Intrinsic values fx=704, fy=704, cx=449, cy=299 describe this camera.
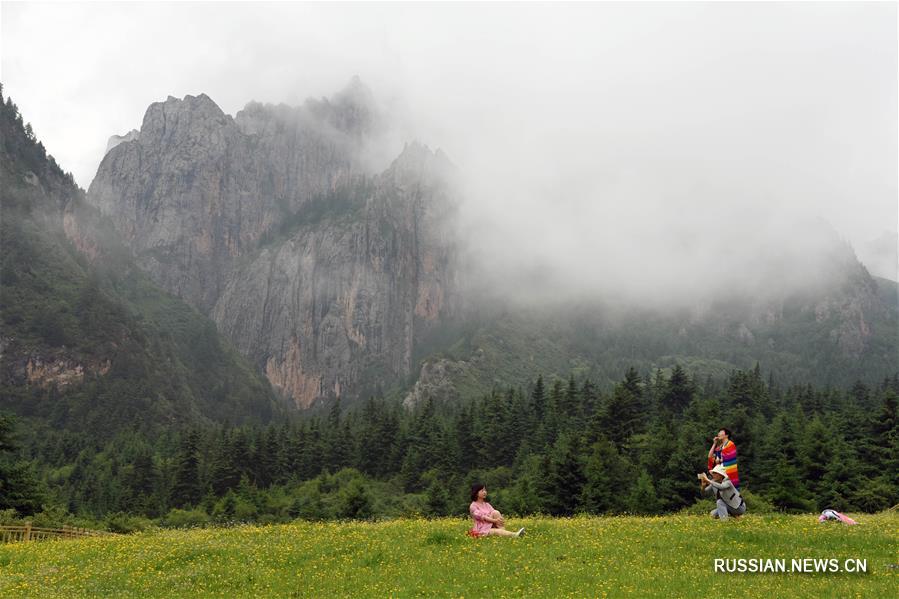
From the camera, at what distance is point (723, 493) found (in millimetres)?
26562

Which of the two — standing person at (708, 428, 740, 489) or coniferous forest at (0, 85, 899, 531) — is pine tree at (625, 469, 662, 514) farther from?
standing person at (708, 428, 740, 489)

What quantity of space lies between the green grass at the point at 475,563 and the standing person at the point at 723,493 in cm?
77

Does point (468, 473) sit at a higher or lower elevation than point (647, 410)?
lower

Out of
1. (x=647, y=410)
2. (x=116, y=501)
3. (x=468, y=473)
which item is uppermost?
(x=647, y=410)

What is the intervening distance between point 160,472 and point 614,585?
133 metres

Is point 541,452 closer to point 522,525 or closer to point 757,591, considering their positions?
point 522,525

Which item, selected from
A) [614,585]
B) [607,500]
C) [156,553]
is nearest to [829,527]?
[614,585]

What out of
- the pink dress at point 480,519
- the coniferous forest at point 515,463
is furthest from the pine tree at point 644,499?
the pink dress at point 480,519

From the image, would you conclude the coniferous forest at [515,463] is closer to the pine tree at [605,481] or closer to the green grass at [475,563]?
the pine tree at [605,481]

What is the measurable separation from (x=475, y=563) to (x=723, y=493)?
1082 cm

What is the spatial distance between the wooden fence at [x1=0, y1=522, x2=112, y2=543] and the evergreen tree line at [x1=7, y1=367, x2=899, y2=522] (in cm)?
3258

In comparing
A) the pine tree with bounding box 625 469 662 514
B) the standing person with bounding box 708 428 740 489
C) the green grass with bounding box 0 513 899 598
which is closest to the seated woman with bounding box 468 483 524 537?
the green grass with bounding box 0 513 899 598

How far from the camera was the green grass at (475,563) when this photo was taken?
1881cm

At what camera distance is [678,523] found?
2698 centimetres
